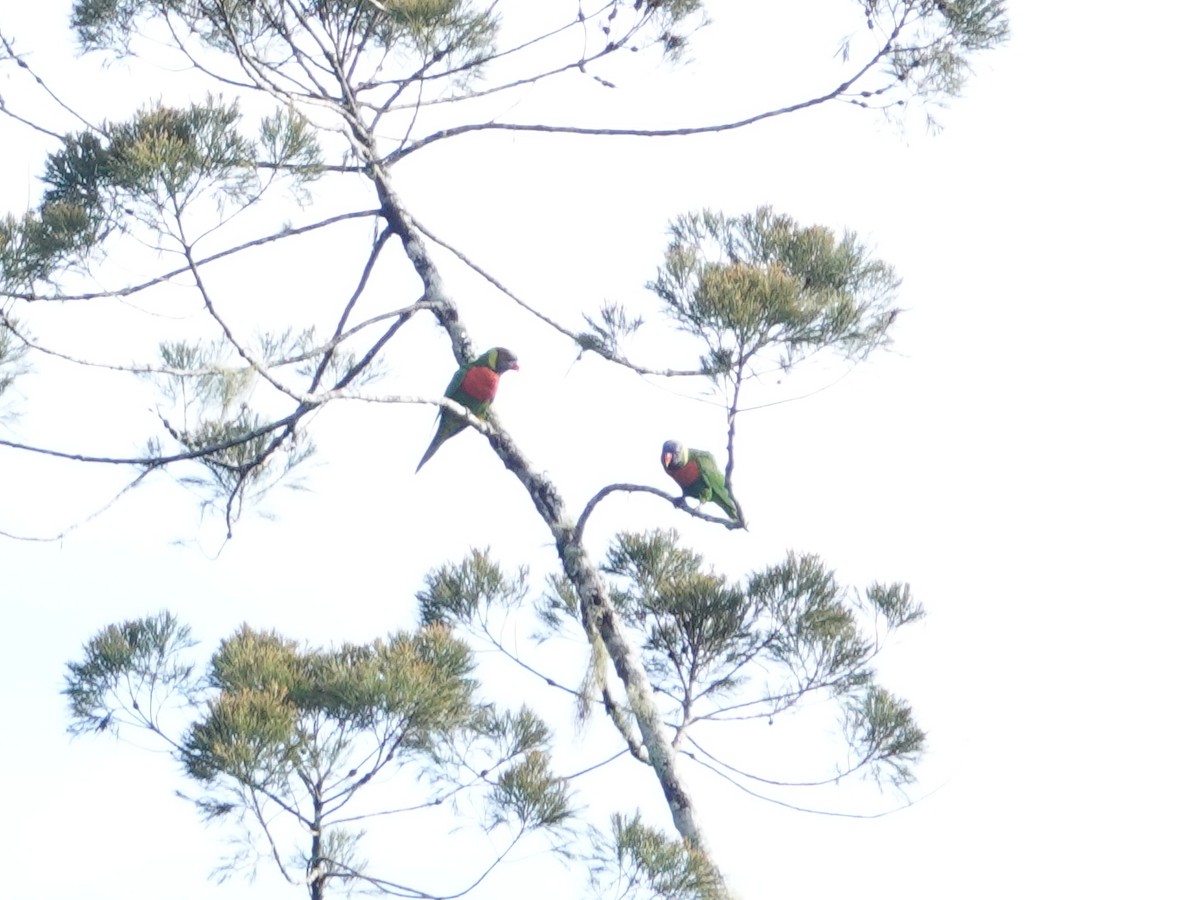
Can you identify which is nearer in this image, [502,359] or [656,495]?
[656,495]

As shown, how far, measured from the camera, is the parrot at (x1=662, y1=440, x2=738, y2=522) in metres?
4.97

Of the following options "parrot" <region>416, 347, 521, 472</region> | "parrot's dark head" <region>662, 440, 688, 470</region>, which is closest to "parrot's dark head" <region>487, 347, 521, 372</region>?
"parrot" <region>416, 347, 521, 472</region>

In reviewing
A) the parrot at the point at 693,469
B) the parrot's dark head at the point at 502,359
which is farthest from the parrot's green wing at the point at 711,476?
the parrot's dark head at the point at 502,359

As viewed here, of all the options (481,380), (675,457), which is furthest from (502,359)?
(675,457)

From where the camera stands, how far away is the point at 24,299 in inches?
156

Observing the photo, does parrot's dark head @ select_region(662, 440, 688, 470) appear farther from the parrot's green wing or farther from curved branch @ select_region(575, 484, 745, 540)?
curved branch @ select_region(575, 484, 745, 540)

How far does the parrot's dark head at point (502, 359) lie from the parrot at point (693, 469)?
57 centimetres

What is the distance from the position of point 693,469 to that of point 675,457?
69 mm

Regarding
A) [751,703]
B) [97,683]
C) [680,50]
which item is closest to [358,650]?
[97,683]

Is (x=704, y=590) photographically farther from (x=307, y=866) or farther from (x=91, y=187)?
(x=91, y=187)

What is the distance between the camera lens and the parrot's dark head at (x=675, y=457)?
4.97 metres

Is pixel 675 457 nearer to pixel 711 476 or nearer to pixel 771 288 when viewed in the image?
pixel 711 476

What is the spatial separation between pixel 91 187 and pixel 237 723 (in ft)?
4.77

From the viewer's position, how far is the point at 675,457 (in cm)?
497
